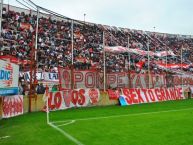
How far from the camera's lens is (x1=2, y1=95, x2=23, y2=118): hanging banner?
1891 cm

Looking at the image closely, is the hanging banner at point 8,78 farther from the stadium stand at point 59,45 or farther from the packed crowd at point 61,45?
the packed crowd at point 61,45

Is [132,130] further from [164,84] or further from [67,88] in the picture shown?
[164,84]

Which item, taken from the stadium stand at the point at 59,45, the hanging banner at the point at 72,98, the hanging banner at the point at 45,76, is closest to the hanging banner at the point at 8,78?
the hanging banner at the point at 72,98

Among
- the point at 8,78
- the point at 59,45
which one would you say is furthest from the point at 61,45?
the point at 8,78

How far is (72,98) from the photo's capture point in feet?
86.5

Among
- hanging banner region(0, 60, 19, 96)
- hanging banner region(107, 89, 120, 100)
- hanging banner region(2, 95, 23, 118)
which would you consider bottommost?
hanging banner region(2, 95, 23, 118)

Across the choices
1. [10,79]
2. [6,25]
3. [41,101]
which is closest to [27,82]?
→ [41,101]

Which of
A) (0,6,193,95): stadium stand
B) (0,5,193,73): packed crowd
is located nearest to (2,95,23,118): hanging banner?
(0,6,193,95): stadium stand

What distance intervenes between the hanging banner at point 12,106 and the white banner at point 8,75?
2.29ft

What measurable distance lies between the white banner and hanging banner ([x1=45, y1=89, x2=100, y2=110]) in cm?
450

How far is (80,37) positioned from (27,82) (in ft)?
65.1

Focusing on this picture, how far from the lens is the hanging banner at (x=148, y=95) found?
30.4 m

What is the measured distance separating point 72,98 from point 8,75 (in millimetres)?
8469

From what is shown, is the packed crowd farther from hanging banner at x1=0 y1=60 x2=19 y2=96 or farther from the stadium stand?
hanging banner at x1=0 y1=60 x2=19 y2=96
